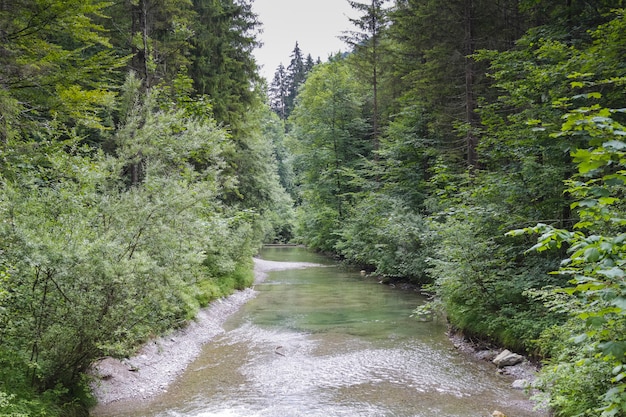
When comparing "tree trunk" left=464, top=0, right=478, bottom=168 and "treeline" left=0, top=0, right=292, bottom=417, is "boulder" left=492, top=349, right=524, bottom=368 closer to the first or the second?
"treeline" left=0, top=0, right=292, bottom=417

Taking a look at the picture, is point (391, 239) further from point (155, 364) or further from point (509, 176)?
point (155, 364)

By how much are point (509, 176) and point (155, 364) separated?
908cm

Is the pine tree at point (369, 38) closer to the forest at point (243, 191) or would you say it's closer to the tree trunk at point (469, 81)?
the forest at point (243, 191)

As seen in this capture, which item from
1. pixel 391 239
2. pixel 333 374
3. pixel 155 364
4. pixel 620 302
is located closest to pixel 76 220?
pixel 155 364

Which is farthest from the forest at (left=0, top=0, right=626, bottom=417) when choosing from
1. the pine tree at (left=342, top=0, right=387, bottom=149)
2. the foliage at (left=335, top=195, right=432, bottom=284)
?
the pine tree at (left=342, top=0, right=387, bottom=149)

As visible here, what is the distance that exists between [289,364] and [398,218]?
1116 cm

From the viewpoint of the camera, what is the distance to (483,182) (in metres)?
11.7

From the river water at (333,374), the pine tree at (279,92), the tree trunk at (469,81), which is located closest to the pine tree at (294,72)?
the pine tree at (279,92)

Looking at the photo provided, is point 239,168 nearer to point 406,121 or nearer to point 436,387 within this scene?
point 406,121

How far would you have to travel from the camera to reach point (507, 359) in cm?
888

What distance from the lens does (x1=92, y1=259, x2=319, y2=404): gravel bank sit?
24.2ft

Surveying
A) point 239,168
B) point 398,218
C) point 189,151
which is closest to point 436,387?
point 189,151

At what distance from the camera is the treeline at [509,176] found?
3.18m

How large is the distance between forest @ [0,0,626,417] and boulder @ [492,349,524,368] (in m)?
0.29
